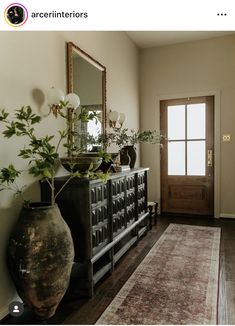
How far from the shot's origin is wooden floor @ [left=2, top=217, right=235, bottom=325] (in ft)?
5.81

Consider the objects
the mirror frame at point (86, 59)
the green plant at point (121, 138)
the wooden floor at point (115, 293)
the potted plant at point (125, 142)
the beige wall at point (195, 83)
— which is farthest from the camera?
the beige wall at point (195, 83)

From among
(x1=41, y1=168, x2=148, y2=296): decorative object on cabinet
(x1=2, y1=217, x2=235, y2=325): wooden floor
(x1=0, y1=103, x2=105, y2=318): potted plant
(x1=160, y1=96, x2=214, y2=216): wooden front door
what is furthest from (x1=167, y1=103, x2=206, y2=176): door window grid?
(x1=0, y1=103, x2=105, y2=318): potted plant

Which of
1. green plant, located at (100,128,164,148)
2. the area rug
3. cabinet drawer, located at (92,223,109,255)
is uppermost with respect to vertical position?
green plant, located at (100,128,164,148)

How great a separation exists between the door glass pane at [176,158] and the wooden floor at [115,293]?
58.7 inches

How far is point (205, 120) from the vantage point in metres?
4.36

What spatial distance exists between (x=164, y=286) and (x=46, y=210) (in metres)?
1.21

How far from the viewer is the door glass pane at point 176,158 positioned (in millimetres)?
4523

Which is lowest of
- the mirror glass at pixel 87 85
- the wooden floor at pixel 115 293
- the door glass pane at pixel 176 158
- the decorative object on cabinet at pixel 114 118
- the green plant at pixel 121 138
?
the wooden floor at pixel 115 293

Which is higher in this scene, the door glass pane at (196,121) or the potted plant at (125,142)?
the door glass pane at (196,121)

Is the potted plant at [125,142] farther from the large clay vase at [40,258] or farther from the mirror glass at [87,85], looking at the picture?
the large clay vase at [40,258]

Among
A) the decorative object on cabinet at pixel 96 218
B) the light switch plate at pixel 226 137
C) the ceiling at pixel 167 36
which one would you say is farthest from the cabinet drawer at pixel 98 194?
the ceiling at pixel 167 36

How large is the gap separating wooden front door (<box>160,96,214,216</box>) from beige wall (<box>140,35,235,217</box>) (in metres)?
0.13
